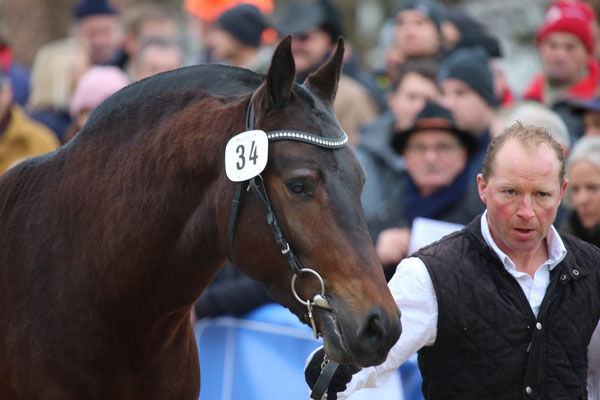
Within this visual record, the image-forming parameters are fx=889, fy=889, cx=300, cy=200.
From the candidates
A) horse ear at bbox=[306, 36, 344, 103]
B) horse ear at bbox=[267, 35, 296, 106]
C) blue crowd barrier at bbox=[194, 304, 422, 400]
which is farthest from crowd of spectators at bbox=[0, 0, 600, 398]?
horse ear at bbox=[267, 35, 296, 106]

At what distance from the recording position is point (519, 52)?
40.0 feet

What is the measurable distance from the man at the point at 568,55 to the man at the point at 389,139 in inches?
52.3

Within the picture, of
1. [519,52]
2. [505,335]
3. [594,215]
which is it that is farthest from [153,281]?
[519,52]

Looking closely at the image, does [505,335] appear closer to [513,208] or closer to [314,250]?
[513,208]

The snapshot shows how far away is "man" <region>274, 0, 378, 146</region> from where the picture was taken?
7.40m

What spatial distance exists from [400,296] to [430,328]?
0.53ft

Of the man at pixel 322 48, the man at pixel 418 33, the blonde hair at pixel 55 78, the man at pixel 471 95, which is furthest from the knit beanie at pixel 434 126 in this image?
the blonde hair at pixel 55 78

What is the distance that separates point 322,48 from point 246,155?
15.5 ft

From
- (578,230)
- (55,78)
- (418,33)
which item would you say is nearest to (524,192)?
(578,230)

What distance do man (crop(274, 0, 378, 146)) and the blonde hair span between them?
2598mm

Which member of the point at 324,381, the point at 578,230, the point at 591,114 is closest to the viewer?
the point at 324,381

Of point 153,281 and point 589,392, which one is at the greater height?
point 153,281

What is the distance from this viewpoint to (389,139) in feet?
21.4

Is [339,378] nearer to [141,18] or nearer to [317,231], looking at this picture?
[317,231]
